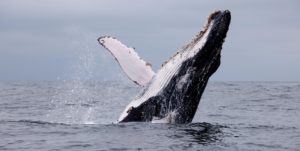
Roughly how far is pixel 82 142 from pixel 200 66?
2.72m

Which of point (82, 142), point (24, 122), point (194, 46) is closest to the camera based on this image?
point (82, 142)

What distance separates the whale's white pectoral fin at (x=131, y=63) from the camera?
1088 cm

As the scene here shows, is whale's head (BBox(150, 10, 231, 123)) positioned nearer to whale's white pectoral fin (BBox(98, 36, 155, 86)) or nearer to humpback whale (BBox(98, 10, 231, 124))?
humpback whale (BBox(98, 10, 231, 124))

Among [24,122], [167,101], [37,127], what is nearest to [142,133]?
[167,101]

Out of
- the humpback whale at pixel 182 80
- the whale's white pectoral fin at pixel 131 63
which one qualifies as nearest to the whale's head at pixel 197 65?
the humpback whale at pixel 182 80

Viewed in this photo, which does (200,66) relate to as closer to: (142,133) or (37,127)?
(142,133)

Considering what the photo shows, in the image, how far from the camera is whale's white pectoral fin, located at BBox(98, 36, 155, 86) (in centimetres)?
1088

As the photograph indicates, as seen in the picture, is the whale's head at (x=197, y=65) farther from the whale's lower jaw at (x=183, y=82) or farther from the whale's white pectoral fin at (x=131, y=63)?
the whale's white pectoral fin at (x=131, y=63)

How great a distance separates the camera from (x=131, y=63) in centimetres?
1098

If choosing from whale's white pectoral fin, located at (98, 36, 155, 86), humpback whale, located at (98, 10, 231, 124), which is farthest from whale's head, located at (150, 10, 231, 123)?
whale's white pectoral fin, located at (98, 36, 155, 86)

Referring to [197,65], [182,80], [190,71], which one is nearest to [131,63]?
[182,80]

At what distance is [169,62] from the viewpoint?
10.7m

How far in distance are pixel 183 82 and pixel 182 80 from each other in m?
0.04

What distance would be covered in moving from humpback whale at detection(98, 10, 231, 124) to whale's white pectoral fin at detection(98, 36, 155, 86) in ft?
0.07
